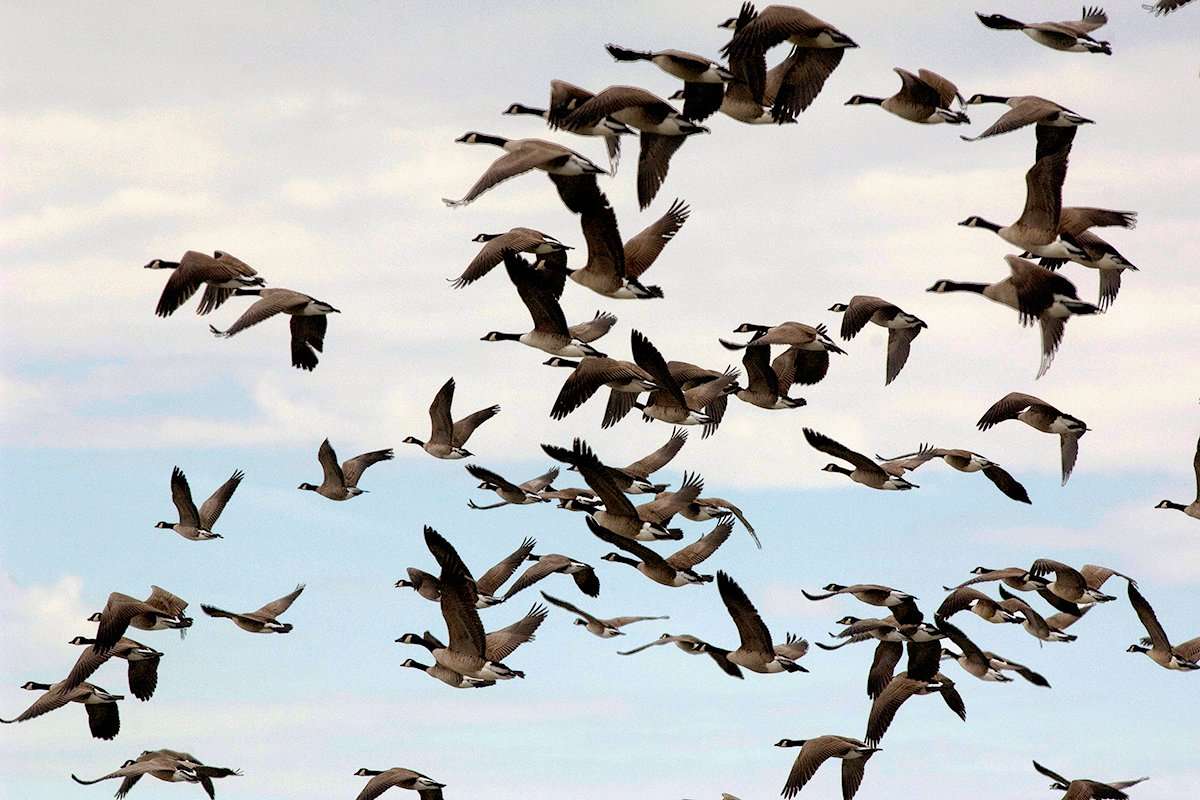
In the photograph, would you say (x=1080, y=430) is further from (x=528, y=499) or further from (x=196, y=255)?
(x=196, y=255)

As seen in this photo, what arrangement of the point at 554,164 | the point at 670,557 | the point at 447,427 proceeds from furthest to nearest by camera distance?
the point at 447,427 → the point at 670,557 → the point at 554,164

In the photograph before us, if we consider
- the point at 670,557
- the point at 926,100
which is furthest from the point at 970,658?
the point at 926,100

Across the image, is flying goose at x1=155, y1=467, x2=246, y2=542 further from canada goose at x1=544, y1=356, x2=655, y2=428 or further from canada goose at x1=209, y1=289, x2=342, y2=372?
canada goose at x1=544, y1=356, x2=655, y2=428

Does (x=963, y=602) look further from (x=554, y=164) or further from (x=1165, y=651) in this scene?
(x=554, y=164)

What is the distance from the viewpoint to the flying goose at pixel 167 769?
109ft

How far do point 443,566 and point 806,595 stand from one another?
6105 mm

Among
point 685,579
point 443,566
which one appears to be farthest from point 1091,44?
point 443,566

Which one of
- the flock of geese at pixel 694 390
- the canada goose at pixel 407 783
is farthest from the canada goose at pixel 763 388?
the canada goose at pixel 407 783

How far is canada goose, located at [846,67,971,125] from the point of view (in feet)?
105

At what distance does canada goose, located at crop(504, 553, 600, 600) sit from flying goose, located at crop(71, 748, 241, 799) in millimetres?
5724

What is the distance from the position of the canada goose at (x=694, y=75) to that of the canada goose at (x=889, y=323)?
17.5 ft

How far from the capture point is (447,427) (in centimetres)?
3981

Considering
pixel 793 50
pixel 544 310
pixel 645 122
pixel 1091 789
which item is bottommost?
pixel 1091 789

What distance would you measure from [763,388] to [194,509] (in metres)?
12.1
